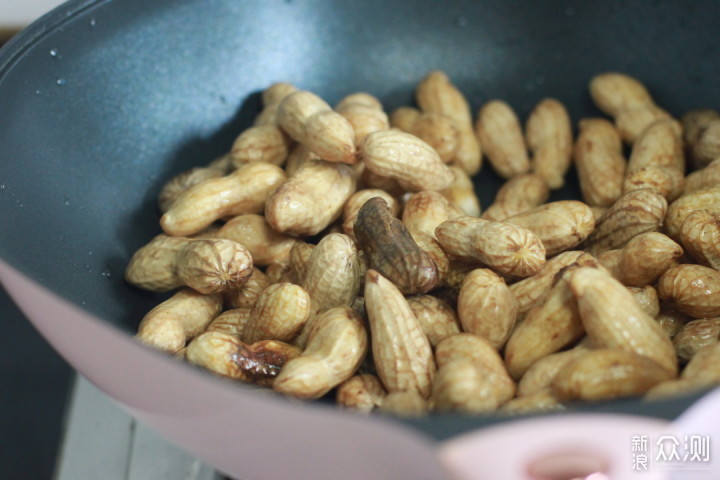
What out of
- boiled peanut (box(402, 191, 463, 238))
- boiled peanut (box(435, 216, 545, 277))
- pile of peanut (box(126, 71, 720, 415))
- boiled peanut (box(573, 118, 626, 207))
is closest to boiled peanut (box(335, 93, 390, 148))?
pile of peanut (box(126, 71, 720, 415))

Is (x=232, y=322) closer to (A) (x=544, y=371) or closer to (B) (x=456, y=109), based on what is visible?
(A) (x=544, y=371)

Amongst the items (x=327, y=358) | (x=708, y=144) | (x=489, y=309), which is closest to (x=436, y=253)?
(x=489, y=309)

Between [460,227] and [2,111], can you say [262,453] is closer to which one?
[460,227]

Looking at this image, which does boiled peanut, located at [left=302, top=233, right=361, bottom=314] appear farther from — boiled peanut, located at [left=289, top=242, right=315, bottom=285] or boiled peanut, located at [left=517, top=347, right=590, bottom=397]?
boiled peanut, located at [left=517, top=347, right=590, bottom=397]

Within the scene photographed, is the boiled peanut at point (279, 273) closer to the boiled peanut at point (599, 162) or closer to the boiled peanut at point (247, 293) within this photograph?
the boiled peanut at point (247, 293)

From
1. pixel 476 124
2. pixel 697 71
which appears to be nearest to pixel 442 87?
pixel 476 124

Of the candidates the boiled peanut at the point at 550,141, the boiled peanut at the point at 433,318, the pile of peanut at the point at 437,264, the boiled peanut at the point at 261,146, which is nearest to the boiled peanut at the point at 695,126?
the pile of peanut at the point at 437,264
